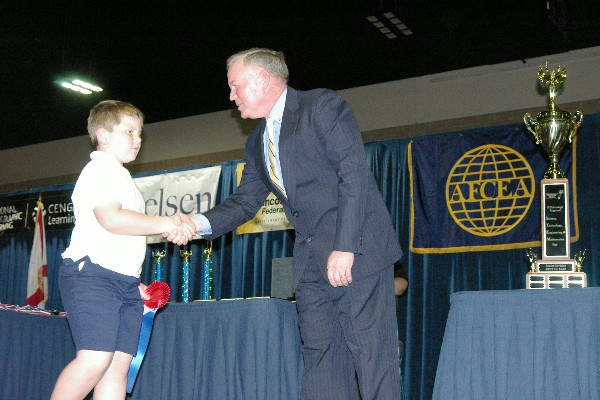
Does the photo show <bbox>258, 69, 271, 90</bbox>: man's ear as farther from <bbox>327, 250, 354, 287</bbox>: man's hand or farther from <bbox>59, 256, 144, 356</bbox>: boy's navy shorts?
<bbox>59, 256, 144, 356</bbox>: boy's navy shorts

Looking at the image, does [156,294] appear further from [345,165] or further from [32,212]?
[32,212]

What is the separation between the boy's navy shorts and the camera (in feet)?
8.20

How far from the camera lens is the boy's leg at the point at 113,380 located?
2639 millimetres

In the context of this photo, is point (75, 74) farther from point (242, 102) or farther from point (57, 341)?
point (242, 102)

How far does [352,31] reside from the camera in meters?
6.73

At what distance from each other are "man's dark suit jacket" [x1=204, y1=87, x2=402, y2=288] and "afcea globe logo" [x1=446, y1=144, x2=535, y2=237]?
3.86 meters

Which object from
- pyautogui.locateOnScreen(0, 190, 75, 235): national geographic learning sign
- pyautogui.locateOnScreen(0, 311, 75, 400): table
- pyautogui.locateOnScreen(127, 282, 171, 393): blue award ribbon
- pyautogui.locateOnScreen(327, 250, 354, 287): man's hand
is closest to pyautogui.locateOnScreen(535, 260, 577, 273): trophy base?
pyautogui.locateOnScreen(327, 250, 354, 287): man's hand

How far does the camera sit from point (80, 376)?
2445 millimetres

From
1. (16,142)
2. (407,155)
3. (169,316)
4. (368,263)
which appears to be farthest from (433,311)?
(16,142)

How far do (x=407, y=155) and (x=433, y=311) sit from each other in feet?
4.59

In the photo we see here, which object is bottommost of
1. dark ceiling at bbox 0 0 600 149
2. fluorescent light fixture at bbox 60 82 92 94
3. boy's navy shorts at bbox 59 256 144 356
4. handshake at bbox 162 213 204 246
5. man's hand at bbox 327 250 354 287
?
boy's navy shorts at bbox 59 256 144 356

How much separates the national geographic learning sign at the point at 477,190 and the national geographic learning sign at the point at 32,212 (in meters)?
4.05

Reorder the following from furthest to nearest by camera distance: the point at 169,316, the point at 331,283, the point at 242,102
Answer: the point at 169,316 → the point at 242,102 → the point at 331,283

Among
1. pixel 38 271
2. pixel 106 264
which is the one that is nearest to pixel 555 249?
pixel 106 264
